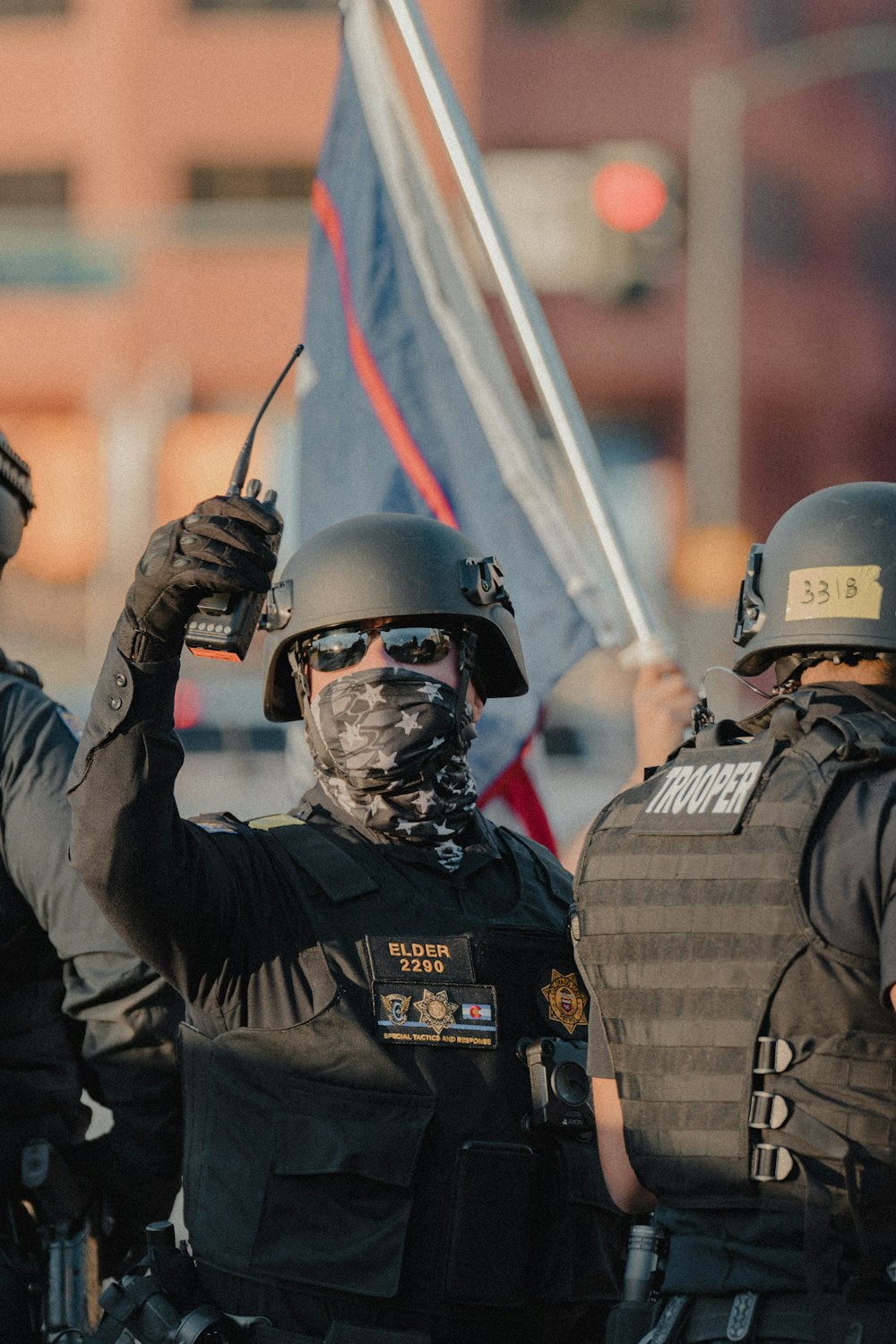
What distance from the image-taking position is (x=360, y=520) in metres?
4.31

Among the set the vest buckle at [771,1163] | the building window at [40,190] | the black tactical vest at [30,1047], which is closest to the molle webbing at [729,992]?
the vest buckle at [771,1163]

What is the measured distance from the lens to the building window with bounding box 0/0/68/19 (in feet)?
98.5

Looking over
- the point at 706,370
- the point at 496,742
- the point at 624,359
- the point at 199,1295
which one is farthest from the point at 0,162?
the point at 199,1295

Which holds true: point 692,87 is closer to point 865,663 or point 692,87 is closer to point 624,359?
point 624,359

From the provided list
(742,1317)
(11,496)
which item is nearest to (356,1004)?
(742,1317)

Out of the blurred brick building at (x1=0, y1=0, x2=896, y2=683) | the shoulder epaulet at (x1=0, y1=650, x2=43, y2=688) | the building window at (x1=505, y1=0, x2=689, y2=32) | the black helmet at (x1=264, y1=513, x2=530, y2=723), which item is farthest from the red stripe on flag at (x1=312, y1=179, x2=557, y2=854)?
the building window at (x1=505, y1=0, x2=689, y2=32)

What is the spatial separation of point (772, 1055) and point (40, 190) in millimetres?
27861

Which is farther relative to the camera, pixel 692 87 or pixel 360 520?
pixel 692 87

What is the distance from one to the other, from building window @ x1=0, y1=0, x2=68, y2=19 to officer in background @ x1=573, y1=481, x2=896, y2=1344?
2888 cm

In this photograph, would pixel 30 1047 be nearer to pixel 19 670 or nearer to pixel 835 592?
pixel 19 670

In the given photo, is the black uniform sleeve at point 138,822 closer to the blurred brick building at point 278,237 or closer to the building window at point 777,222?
the blurred brick building at point 278,237

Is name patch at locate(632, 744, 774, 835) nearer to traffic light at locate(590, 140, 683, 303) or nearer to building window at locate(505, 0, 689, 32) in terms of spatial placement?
traffic light at locate(590, 140, 683, 303)

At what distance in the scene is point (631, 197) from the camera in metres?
19.0

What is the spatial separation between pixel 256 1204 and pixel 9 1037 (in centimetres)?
78
